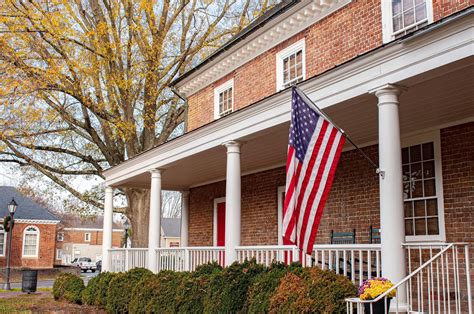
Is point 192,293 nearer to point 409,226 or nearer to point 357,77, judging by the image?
point 409,226

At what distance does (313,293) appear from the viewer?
668 cm

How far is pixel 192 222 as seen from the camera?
1867cm

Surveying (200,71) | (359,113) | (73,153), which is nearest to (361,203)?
(359,113)

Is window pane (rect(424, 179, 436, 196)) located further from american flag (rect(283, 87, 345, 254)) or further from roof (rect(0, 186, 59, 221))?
roof (rect(0, 186, 59, 221))

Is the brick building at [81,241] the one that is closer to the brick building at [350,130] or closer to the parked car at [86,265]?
the parked car at [86,265]

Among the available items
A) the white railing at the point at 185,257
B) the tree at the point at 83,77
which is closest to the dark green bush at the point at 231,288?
the white railing at the point at 185,257

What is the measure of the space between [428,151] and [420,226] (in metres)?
1.49

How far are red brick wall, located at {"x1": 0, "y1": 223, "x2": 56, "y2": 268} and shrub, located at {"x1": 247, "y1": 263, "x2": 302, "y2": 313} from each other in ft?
120

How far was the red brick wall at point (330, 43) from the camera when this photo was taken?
1063cm

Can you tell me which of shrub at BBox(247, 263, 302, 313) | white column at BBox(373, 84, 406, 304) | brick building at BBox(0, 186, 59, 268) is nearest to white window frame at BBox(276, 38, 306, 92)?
white column at BBox(373, 84, 406, 304)

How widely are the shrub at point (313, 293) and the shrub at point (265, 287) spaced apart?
0.22 metres

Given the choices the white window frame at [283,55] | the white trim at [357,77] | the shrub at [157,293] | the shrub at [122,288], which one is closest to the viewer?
the white trim at [357,77]

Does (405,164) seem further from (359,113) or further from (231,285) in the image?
(231,285)

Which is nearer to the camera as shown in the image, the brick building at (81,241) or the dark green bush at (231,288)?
the dark green bush at (231,288)
